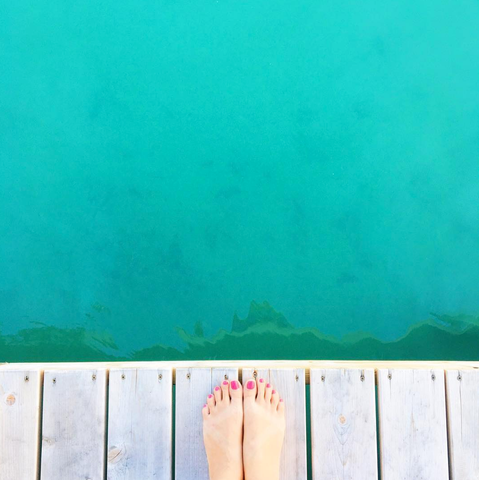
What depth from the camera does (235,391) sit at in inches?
53.7

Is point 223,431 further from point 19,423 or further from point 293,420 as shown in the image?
point 19,423

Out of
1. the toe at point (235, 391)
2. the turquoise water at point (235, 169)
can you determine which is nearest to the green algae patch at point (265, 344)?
the turquoise water at point (235, 169)

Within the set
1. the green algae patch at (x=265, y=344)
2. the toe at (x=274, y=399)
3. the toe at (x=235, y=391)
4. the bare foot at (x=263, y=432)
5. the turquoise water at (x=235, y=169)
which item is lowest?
the bare foot at (x=263, y=432)

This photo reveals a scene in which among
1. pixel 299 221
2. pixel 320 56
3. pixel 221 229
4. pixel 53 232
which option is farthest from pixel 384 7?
pixel 53 232

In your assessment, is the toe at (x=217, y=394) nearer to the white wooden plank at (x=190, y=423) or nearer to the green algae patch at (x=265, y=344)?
the white wooden plank at (x=190, y=423)

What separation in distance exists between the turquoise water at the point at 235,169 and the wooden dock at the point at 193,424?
0.38 m

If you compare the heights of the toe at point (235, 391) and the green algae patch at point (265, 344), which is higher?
the green algae patch at point (265, 344)

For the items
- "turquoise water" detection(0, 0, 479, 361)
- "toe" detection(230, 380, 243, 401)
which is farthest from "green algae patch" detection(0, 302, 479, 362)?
"toe" detection(230, 380, 243, 401)

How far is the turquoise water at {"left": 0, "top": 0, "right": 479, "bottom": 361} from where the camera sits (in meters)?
1.73

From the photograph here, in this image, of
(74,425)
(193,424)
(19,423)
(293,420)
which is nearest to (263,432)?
(293,420)

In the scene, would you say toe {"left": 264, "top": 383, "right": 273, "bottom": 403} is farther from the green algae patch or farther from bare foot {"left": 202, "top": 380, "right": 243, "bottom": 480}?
the green algae patch

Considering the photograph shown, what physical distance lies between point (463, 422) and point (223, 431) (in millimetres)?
677

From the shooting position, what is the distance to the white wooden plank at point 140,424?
1310mm

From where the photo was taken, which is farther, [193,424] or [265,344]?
[265,344]
